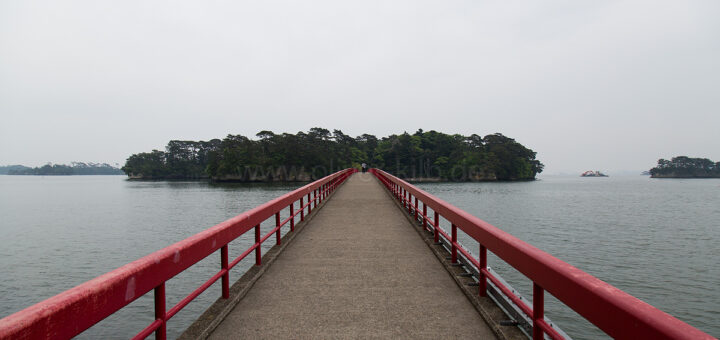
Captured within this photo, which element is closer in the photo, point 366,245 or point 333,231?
point 366,245

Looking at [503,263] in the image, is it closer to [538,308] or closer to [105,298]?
[538,308]

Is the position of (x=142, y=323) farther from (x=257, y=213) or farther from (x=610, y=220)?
(x=610, y=220)

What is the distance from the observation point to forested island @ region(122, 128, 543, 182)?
130m

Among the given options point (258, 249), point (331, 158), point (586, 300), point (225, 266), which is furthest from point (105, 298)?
point (331, 158)

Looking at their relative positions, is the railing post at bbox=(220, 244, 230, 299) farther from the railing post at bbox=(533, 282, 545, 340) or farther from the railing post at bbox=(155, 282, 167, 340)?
the railing post at bbox=(533, 282, 545, 340)

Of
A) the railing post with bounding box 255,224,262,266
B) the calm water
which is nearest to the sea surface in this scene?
the calm water

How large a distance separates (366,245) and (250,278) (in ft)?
9.75

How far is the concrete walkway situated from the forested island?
12434cm

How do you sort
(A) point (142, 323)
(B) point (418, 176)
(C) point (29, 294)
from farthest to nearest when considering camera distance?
(B) point (418, 176)
(C) point (29, 294)
(A) point (142, 323)

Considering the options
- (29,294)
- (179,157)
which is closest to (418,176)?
(179,157)

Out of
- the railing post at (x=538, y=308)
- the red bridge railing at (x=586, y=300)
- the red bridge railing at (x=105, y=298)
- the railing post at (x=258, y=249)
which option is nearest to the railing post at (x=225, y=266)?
the red bridge railing at (x=105, y=298)

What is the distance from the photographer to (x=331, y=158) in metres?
136

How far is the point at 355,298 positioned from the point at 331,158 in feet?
431

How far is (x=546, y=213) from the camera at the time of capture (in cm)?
4131
